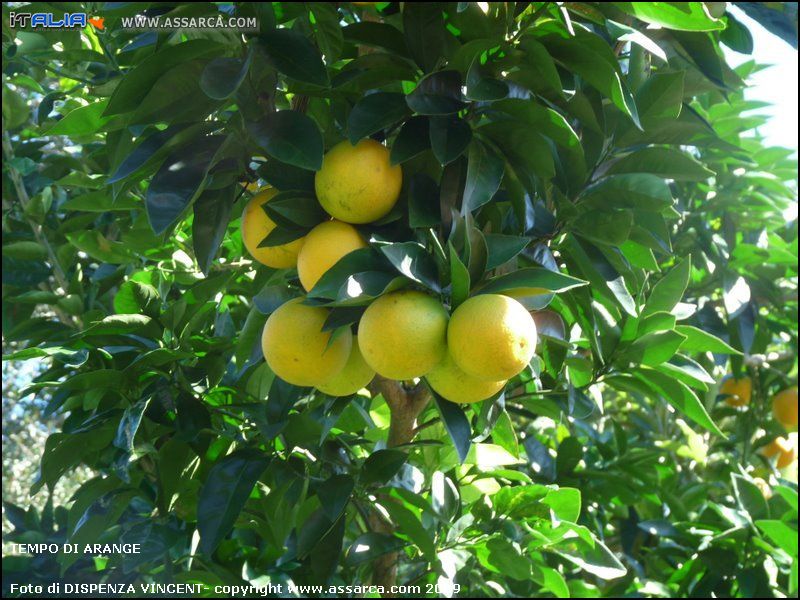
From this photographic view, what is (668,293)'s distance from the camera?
1442mm

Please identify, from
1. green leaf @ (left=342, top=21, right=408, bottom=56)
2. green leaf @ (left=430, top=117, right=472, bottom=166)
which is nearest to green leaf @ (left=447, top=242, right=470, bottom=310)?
green leaf @ (left=430, top=117, right=472, bottom=166)

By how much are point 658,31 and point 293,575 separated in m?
1.29

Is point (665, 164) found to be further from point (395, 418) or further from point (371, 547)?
point (371, 547)

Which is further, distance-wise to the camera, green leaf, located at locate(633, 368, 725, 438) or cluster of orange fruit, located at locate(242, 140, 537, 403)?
green leaf, located at locate(633, 368, 725, 438)

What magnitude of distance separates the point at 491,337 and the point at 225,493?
2.07ft

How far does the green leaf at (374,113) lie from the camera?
1041 mm

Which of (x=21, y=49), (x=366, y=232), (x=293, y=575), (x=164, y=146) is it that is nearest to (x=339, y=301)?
(x=366, y=232)

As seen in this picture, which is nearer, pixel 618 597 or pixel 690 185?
pixel 618 597

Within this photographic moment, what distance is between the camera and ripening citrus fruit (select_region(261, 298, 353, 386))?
1045 mm

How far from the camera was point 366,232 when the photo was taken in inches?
43.5

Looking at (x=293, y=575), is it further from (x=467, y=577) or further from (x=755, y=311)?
(x=755, y=311)

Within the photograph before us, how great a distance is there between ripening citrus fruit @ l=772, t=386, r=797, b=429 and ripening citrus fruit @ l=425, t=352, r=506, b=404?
1.88 meters

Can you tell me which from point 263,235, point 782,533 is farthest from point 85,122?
point 782,533

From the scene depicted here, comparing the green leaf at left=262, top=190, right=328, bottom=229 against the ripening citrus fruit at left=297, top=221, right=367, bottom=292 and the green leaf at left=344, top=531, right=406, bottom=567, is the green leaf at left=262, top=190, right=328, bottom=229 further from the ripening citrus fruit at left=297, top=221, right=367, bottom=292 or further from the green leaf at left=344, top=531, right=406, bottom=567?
the green leaf at left=344, top=531, right=406, bottom=567
